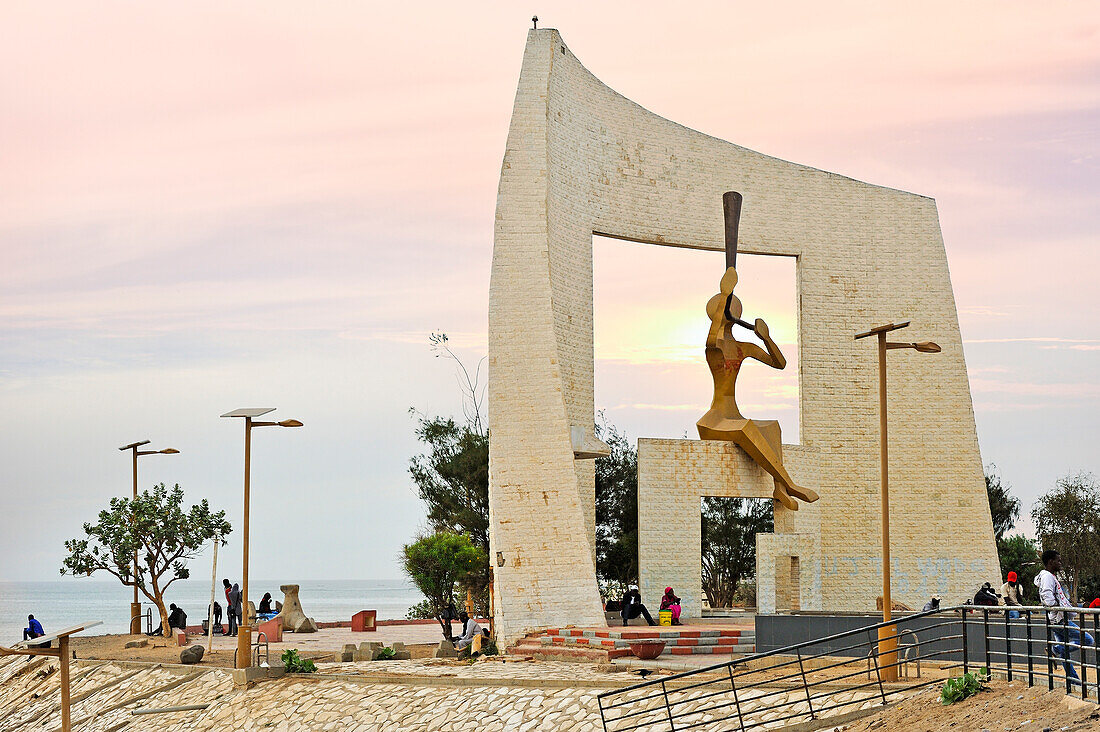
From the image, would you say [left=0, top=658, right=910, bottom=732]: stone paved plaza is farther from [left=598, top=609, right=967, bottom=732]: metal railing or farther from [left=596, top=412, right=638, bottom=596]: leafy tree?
[left=596, top=412, right=638, bottom=596]: leafy tree

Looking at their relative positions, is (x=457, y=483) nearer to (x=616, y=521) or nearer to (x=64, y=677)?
(x=616, y=521)

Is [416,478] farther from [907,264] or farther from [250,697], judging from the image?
[250,697]

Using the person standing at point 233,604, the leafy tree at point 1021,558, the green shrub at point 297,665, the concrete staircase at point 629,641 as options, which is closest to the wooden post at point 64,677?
the green shrub at point 297,665

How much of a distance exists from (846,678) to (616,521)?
22.4 metres

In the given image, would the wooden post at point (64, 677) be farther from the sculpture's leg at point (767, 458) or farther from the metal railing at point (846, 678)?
the sculpture's leg at point (767, 458)

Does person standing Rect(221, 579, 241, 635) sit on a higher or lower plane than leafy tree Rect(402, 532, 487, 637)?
lower

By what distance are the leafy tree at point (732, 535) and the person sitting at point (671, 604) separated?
1531cm

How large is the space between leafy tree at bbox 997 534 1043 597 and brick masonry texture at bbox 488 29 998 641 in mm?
15011

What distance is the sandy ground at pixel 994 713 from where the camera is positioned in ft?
33.8

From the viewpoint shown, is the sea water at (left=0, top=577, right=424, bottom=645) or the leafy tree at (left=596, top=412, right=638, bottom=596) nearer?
the leafy tree at (left=596, top=412, right=638, bottom=596)

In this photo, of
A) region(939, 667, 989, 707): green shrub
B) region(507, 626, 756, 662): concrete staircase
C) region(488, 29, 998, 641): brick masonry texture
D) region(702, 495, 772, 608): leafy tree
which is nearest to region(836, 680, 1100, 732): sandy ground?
region(939, 667, 989, 707): green shrub

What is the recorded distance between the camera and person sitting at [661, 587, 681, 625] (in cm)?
2511

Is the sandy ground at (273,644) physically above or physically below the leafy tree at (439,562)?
below

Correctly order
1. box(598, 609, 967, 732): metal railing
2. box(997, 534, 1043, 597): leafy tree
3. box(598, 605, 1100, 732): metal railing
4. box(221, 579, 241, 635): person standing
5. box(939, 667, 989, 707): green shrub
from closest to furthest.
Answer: box(939, 667, 989, 707): green shrub → box(598, 605, 1100, 732): metal railing → box(598, 609, 967, 732): metal railing → box(221, 579, 241, 635): person standing → box(997, 534, 1043, 597): leafy tree
